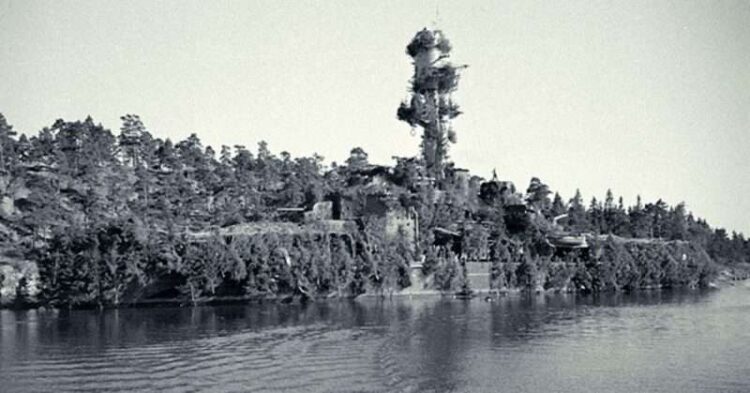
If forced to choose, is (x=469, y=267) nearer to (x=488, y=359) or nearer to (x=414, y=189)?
(x=414, y=189)

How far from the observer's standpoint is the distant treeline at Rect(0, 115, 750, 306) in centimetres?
5981

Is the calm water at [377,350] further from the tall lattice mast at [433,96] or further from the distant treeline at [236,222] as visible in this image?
the tall lattice mast at [433,96]

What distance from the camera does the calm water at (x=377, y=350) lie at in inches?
1160

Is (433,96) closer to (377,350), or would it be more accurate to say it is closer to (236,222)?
(236,222)

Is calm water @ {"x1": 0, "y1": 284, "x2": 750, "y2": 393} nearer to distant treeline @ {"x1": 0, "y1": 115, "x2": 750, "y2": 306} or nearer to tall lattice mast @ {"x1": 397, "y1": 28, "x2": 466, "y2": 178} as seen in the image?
distant treeline @ {"x1": 0, "y1": 115, "x2": 750, "y2": 306}

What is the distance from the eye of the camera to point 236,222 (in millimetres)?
72125

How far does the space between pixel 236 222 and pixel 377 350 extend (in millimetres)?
37993

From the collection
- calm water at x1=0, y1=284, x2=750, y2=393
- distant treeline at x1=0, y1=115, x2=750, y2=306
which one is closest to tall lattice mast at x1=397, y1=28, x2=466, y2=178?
distant treeline at x1=0, y1=115, x2=750, y2=306

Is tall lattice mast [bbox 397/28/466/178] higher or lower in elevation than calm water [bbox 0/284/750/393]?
higher

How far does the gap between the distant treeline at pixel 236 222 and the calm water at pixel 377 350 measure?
472 centimetres

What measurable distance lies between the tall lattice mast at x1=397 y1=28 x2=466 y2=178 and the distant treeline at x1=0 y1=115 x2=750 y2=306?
3.03m

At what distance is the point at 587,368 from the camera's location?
1291 inches

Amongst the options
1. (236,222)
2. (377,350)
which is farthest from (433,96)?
(377,350)

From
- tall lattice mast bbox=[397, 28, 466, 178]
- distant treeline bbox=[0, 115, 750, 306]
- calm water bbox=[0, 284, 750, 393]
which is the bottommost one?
calm water bbox=[0, 284, 750, 393]
